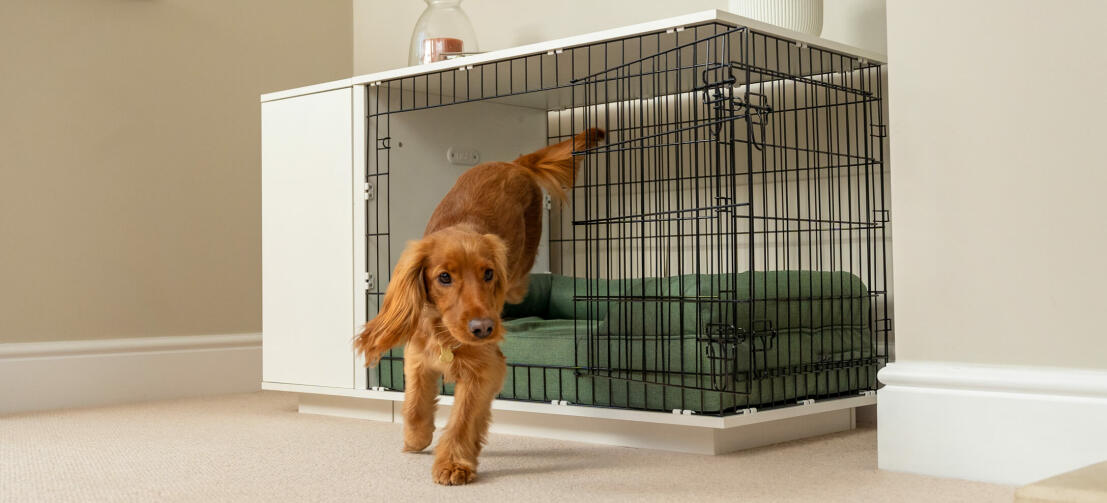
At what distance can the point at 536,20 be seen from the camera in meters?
3.87

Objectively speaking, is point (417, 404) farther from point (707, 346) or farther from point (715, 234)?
point (715, 234)

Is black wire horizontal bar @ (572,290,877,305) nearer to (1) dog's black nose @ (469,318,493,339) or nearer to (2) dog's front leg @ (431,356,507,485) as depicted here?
(2) dog's front leg @ (431,356,507,485)

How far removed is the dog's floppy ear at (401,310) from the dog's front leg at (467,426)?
0.61 ft

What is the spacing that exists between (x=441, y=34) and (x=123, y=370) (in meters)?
1.68

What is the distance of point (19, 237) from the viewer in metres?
3.50

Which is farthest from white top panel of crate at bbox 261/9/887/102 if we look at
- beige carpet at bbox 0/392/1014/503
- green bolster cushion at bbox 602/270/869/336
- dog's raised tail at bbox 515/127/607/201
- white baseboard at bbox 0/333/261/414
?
white baseboard at bbox 0/333/261/414

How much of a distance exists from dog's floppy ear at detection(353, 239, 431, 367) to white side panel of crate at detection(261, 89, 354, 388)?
32.9 inches

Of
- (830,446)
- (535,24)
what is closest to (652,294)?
(830,446)

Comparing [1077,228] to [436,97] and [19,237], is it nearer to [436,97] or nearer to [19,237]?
→ [436,97]

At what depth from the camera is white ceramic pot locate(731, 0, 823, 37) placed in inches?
109

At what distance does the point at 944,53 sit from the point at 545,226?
1.80m

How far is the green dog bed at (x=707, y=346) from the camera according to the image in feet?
7.77

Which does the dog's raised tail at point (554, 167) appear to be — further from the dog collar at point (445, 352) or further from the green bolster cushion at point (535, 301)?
the dog collar at point (445, 352)

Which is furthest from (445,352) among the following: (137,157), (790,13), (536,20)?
(137,157)
